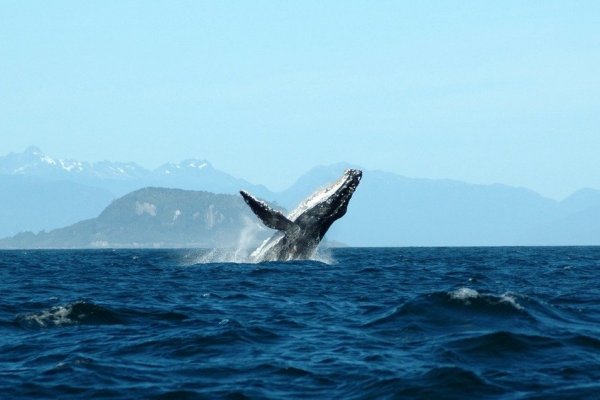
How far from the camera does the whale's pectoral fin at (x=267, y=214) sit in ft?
92.0

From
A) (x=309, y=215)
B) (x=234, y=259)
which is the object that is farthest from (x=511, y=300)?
(x=234, y=259)

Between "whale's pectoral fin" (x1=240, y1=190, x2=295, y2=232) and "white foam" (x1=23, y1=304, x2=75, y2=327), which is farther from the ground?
"whale's pectoral fin" (x1=240, y1=190, x2=295, y2=232)

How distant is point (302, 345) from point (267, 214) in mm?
14263

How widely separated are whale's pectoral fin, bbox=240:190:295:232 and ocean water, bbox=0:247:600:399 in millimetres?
5379

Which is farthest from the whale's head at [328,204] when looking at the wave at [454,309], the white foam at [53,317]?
the white foam at [53,317]

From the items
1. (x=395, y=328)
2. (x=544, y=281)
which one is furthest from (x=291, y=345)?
(x=544, y=281)

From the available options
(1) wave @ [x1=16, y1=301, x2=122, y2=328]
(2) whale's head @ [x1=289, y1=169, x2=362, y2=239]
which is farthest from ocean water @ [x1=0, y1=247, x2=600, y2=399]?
(2) whale's head @ [x1=289, y1=169, x2=362, y2=239]

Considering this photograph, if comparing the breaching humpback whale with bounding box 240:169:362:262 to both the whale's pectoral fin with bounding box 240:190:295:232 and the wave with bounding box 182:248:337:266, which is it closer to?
the whale's pectoral fin with bounding box 240:190:295:232

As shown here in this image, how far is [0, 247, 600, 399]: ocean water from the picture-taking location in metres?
11.4

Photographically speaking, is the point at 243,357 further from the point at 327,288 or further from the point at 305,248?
the point at 305,248

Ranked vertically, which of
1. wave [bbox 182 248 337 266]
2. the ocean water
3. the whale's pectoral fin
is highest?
the whale's pectoral fin

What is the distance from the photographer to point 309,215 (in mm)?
29906

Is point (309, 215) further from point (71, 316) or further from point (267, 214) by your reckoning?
point (71, 316)

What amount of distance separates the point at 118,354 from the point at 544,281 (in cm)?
1852
